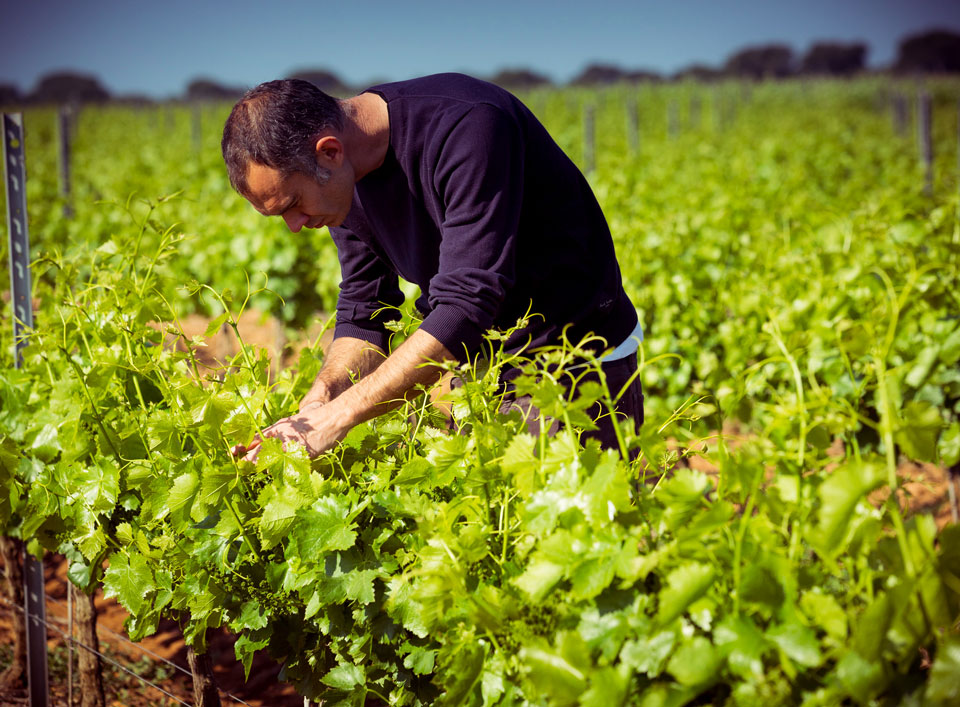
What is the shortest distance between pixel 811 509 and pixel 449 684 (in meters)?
0.72

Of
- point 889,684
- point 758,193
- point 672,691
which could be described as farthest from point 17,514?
point 758,193

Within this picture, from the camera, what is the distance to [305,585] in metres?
1.84

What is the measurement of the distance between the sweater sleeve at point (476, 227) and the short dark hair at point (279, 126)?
1.08 ft

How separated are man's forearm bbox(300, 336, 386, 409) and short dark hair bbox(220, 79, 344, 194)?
54cm

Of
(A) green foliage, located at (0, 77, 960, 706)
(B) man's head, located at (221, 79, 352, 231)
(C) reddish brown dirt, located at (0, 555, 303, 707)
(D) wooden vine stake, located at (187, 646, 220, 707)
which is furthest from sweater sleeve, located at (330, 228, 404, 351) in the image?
(C) reddish brown dirt, located at (0, 555, 303, 707)

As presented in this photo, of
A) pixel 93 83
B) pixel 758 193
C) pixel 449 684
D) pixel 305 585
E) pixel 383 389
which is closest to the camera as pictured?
pixel 449 684

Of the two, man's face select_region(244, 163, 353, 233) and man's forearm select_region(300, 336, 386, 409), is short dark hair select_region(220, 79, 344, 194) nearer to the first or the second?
man's face select_region(244, 163, 353, 233)

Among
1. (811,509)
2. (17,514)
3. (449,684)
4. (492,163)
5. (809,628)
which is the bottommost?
(17,514)

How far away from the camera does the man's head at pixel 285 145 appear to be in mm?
2080

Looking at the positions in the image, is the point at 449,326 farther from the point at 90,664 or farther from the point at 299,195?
the point at 90,664

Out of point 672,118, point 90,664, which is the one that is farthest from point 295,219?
point 672,118

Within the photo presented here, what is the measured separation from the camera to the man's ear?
7.01 ft

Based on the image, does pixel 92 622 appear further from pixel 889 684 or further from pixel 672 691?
pixel 889 684

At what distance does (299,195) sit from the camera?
2.21 metres
